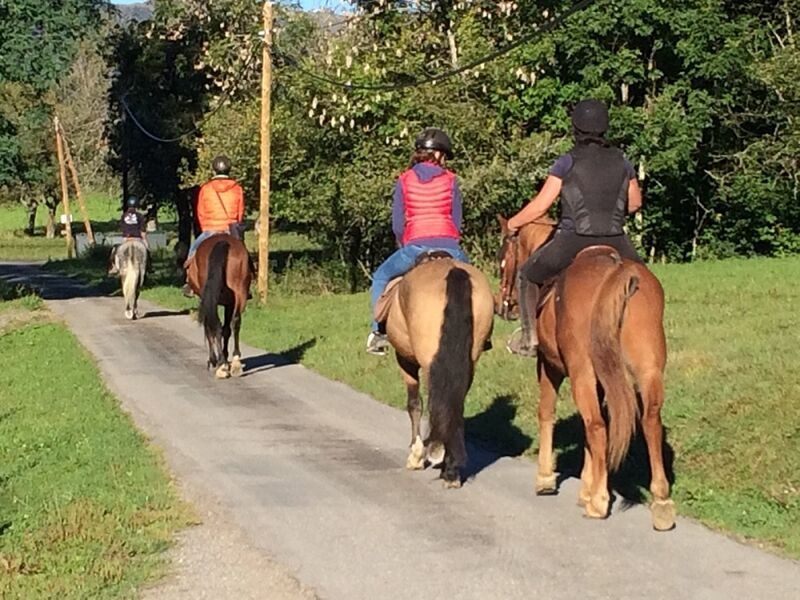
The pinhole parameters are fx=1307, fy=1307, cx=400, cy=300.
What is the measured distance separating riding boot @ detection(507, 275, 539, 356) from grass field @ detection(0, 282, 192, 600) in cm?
271

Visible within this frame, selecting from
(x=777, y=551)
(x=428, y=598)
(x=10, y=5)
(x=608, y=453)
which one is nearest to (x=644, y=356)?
(x=608, y=453)

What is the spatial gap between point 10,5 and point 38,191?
166ft

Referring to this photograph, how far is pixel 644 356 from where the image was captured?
26.5 feet

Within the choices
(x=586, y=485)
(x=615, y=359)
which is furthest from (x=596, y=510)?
(x=615, y=359)

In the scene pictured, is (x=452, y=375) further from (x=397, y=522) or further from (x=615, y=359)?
(x=615, y=359)

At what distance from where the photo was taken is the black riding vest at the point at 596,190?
8.66 m

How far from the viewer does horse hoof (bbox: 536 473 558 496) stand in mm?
9180

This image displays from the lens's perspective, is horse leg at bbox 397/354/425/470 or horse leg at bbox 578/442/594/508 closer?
horse leg at bbox 578/442/594/508

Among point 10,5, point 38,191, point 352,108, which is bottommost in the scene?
point 38,191

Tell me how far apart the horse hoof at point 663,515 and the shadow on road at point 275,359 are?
379 inches

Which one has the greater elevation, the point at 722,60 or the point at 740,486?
the point at 722,60

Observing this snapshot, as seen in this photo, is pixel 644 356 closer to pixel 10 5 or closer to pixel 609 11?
pixel 10 5

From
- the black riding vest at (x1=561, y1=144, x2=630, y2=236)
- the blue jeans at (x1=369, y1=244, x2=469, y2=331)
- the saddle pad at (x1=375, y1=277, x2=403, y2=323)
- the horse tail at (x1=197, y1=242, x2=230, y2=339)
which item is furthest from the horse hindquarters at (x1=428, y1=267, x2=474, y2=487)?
the horse tail at (x1=197, y1=242, x2=230, y2=339)

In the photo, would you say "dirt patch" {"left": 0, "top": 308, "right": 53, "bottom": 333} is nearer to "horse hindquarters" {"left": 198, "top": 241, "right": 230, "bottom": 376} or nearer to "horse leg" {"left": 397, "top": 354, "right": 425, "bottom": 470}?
"horse hindquarters" {"left": 198, "top": 241, "right": 230, "bottom": 376}
